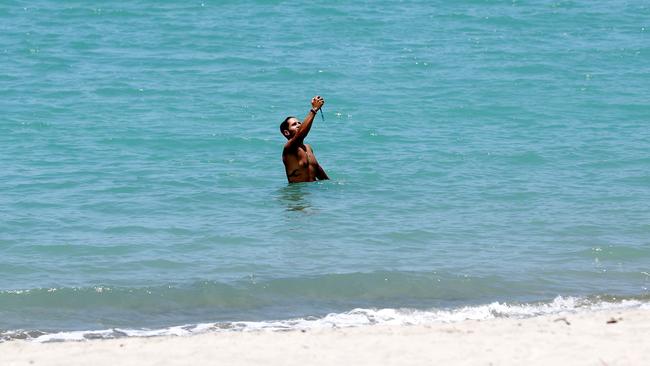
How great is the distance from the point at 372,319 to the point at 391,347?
47.0 inches

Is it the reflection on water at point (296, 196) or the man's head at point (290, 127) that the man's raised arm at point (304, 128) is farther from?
the reflection on water at point (296, 196)

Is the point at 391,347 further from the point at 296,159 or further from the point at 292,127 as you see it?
the point at 292,127

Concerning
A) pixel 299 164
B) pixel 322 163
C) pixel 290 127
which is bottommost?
pixel 322 163

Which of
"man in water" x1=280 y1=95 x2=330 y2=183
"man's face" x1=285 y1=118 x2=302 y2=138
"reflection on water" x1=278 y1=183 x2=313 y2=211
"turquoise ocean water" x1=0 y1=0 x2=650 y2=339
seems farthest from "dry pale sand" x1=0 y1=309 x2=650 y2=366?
"man's face" x1=285 y1=118 x2=302 y2=138

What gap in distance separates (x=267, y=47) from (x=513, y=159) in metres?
7.74

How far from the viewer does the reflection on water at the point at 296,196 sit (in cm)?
1214

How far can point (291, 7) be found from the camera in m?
24.0

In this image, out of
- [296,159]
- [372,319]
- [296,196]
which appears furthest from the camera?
[296,159]

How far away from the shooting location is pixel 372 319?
341 inches

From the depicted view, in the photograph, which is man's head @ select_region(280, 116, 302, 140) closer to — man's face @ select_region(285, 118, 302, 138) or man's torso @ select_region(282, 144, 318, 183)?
man's face @ select_region(285, 118, 302, 138)

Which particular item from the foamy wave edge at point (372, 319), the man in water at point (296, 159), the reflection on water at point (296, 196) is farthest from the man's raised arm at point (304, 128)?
the foamy wave edge at point (372, 319)

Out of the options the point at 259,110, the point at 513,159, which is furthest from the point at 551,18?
the point at 513,159

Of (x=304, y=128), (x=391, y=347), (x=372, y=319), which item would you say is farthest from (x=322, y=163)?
(x=391, y=347)

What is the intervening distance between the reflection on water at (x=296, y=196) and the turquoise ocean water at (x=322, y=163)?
4cm
